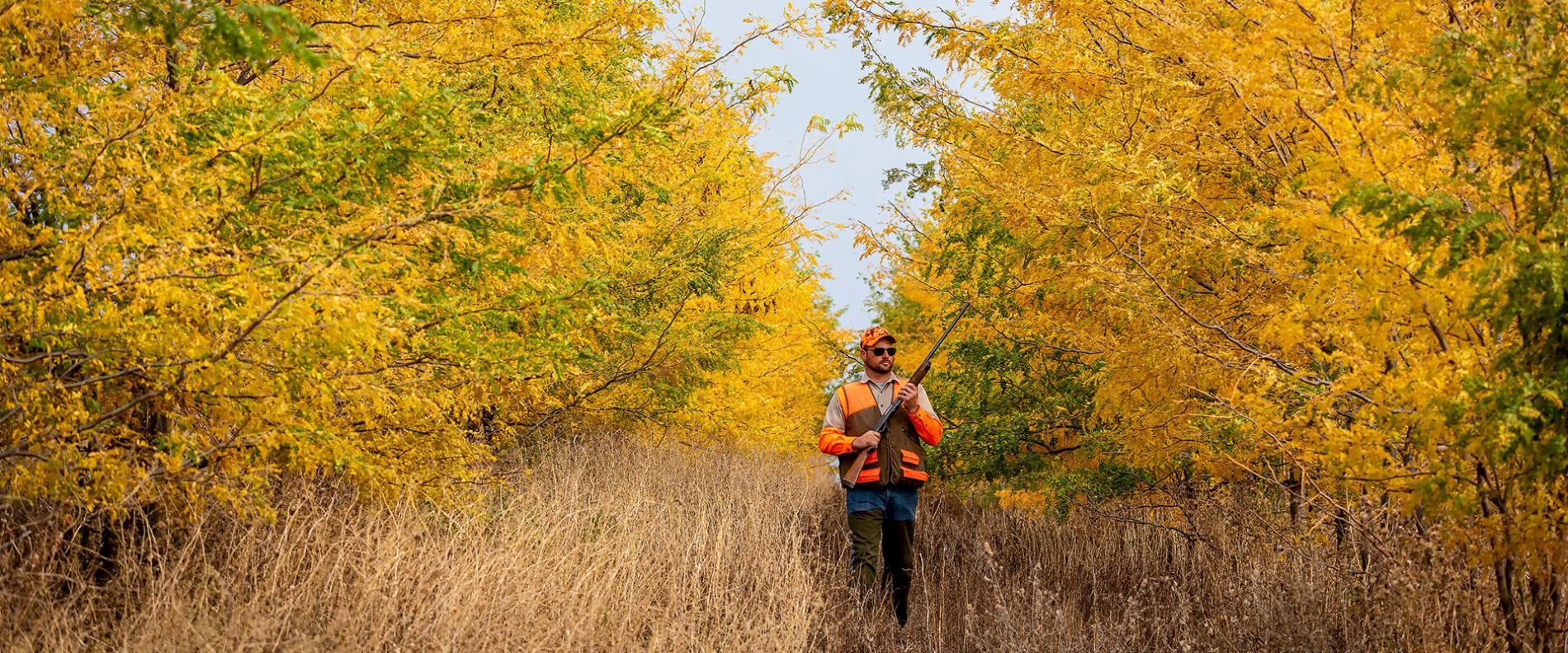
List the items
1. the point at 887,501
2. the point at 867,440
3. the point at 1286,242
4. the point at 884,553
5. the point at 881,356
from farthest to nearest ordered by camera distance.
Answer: the point at 884,553 → the point at 881,356 → the point at 887,501 → the point at 867,440 → the point at 1286,242

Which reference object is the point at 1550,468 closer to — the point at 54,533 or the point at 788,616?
the point at 788,616

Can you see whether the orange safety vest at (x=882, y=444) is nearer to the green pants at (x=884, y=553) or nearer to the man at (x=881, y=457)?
the man at (x=881, y=457)

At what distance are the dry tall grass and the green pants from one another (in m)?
0.18

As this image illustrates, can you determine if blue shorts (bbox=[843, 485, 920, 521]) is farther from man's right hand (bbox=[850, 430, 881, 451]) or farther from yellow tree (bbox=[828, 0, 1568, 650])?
yellow tree (bbox=[828, 0, 1568, 650])

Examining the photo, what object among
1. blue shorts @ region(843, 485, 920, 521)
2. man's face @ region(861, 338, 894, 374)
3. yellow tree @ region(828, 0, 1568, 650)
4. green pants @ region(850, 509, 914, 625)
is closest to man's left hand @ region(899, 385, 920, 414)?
man's face @ region(861, 338, 894, 374)

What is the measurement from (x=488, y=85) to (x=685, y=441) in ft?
24.5

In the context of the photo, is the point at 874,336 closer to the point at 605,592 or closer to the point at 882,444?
the point at 882,444

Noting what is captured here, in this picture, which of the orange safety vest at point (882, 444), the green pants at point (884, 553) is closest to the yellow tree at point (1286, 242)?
the orange safety vest at point (882, 444)

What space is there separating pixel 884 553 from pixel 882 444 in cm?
77

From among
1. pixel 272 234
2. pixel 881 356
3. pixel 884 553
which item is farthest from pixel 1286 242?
pixel 272 234

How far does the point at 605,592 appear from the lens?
17.3 feet

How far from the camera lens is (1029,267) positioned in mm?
7207

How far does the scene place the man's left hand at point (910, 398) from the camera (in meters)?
6.16

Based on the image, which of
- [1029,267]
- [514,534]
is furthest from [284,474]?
[1029,267]
